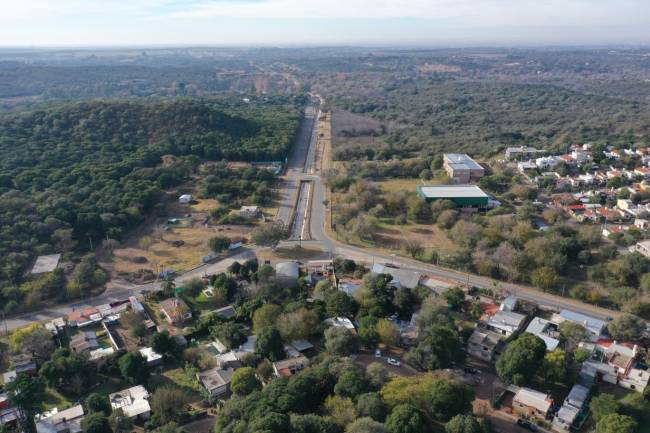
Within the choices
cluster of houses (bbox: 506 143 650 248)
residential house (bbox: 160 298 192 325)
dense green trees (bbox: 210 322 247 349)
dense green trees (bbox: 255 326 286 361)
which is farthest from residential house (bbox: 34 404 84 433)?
cluster of houses (bbox: 506 143 650 248)

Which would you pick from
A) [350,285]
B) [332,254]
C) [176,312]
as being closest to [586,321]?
[350,285]

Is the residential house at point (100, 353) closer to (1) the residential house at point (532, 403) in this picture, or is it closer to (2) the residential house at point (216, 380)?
(2) the residential house at point (216, 380)

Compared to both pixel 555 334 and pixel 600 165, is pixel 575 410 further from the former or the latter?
pixel 600 165

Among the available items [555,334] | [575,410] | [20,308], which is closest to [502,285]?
[555,334]

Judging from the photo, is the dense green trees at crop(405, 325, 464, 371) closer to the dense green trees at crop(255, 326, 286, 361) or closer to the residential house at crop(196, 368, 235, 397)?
the dense green trees at crop(255, 326, 286, 361)

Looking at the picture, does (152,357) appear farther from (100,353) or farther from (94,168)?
(94,168)

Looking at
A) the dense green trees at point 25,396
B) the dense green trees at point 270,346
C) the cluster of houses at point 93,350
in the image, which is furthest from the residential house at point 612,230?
the dense green trees at point 25,396
